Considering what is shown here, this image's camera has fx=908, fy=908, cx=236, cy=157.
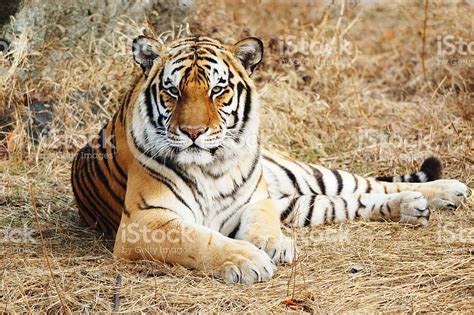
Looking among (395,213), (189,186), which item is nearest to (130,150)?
(189,186)

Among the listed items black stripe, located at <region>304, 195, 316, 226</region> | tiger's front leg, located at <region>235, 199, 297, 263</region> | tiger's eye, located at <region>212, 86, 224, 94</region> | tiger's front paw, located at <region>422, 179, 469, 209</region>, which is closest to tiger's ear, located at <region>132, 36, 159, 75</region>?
tiger's eye, located at <region>212, 86, 224, 94</region>

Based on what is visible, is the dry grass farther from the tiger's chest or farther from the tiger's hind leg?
the tiger's chest

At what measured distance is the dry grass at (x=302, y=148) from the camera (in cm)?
410

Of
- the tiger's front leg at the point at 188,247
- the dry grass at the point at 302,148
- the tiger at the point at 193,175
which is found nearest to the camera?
the dry grass at the point at 302,148

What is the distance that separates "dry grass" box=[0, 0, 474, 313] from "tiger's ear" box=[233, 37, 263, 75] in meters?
1.03

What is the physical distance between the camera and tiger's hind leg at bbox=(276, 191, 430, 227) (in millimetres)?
5402

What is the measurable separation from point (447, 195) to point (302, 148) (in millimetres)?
1858

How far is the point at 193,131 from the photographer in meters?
4.49

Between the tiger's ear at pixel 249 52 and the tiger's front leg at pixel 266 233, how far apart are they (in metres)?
0.76

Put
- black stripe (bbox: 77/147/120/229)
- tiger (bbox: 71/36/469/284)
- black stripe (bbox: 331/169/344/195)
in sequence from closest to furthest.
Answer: tiger (bbox: 71/36/469/284) → black stripe (bbox: 77/147/120/229) → black stripe (bbox: 331/169/344/195)

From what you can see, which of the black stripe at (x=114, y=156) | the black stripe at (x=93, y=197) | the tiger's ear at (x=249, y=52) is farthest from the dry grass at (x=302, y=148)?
the tiger's ear at (x=249, y=52)

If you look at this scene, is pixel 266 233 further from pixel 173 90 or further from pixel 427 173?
pixel 427 173

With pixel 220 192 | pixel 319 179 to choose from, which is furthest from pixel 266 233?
pixel 319 179

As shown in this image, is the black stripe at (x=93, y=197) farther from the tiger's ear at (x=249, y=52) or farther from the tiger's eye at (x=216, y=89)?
the tiger's ear at (x=249, y=52)
